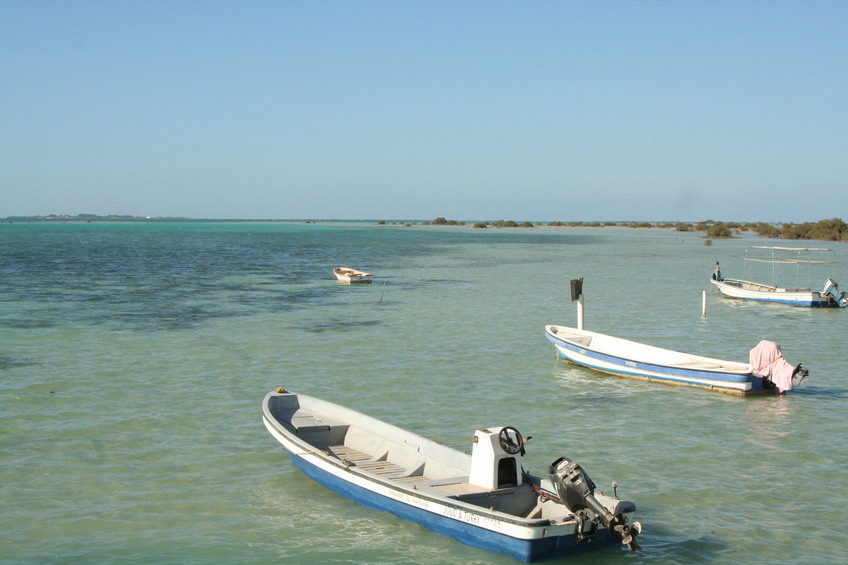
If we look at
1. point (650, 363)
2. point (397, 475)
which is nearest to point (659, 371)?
point (650, 363)

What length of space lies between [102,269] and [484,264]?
3431cm

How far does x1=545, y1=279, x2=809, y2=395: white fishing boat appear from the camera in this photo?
19641mm

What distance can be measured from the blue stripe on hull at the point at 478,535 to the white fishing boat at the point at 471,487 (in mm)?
15

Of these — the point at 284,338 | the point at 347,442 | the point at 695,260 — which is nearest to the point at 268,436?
the point at 347,442

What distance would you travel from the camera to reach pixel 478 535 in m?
10.3

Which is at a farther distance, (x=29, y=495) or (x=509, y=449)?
(x=29, y=495)

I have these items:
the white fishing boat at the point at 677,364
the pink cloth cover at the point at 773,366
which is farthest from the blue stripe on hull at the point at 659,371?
the pink cloth cover at the point at 773,366

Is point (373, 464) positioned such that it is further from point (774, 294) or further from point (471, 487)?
point (774, 294)

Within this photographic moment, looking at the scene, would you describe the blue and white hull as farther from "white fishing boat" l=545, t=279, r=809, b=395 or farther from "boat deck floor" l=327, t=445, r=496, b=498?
"boat deck floor" l=327, t=445, r=496, b=498

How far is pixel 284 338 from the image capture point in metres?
28.2

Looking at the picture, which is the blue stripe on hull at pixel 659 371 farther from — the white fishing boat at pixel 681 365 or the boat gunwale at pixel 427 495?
the boat gunwale at pixel 427 495

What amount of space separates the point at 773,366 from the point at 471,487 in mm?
11992

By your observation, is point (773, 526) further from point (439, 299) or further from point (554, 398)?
point (439, 299)

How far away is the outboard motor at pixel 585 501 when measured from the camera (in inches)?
382
